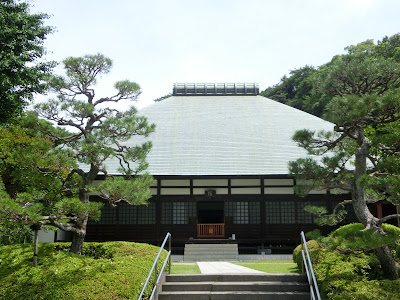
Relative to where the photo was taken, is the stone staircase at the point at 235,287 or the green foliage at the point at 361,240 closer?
the green foliage at the point at 361,240

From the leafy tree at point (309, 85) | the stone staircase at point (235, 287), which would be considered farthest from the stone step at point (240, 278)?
the leafy tree at point (309, 85)

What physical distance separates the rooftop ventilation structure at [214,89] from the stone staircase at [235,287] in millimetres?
20243

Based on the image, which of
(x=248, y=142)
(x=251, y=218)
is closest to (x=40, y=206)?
(x=251, y=218)

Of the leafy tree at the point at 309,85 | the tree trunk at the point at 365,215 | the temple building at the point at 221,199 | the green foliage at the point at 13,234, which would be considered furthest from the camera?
the leafy tree at the point at 309,85

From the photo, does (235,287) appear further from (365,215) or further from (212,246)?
(212,246)

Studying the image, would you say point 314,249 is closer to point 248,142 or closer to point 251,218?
point 251,218

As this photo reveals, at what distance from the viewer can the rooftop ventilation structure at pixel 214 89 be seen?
28531mm

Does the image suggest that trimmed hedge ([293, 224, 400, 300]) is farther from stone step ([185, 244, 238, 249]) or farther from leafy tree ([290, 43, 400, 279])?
stone step ([185, 244, 238, 249])

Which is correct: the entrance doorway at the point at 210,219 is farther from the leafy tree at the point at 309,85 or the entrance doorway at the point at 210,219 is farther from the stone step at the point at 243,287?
the leafy tree at the point at 309,85

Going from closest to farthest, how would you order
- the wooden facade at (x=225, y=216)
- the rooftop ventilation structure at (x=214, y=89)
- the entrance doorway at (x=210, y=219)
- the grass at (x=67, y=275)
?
the grass at (x=67, y=275)
the wooden facade at (x=225, y=216)
the entrance doorway at (x=210, y=219)
the rooftop ventilation structure at (x=214, y=89)

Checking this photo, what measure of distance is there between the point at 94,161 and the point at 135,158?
129cm

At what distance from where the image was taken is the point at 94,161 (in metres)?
10.7

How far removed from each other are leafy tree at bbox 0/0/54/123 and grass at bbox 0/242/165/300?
5.76 meters

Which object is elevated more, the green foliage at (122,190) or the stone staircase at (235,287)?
the green foliage at (122,190)
